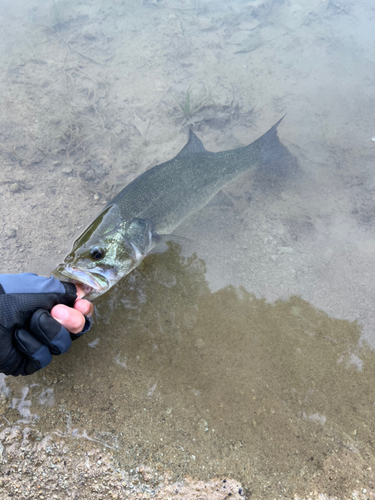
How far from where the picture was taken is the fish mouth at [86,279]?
264 cm

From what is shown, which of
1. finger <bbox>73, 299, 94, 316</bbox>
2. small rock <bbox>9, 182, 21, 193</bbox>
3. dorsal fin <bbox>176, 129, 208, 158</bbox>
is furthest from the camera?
small rock <bbox>9, 182, 21, 193</bbox>

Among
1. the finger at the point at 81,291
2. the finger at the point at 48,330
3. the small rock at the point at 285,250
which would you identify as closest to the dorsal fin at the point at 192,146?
the small rock at the point at 285,250

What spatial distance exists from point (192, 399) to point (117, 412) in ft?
2.11

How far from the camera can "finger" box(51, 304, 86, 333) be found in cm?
228

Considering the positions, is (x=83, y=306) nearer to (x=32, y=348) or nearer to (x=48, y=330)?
(x=48, y=330)

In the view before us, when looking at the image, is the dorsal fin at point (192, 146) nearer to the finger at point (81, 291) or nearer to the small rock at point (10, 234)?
the finger at point (81, 291)

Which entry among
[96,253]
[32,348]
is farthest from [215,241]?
Answer: [32,348]

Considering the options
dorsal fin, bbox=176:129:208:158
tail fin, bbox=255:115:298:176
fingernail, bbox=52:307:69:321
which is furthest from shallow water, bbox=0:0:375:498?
dorsal fin, bbox=176:129:208:158

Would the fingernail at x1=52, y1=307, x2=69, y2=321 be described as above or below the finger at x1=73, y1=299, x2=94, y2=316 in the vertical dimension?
above

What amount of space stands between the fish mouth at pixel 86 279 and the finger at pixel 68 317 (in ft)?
1.15

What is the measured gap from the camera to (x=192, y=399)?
8.27 feet

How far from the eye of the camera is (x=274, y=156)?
451 cm

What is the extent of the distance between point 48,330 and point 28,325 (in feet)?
0.81

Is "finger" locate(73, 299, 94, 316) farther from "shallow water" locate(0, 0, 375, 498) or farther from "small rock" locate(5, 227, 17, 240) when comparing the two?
"small rock" locate(5, 227, 17, 240)
